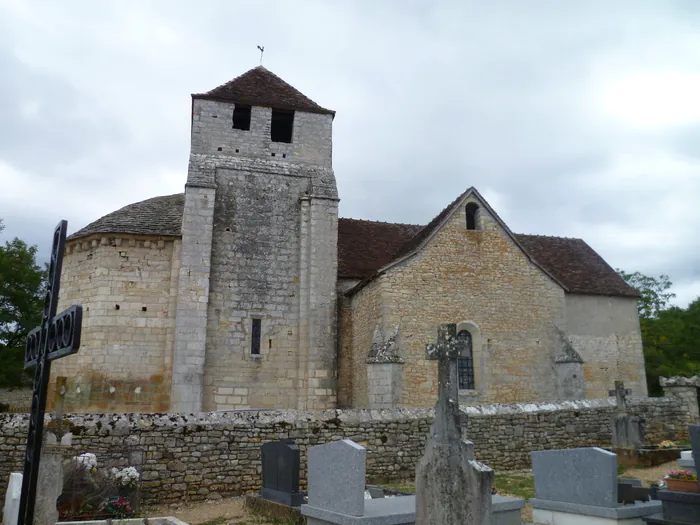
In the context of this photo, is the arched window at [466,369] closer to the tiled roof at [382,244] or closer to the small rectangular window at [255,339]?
the tiled roof at [382,244]

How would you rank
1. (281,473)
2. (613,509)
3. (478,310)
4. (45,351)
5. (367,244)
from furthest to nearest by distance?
(367,244)
(478,310)
(281,473)
(613,509)
(45,351)

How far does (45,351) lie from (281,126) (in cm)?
1851

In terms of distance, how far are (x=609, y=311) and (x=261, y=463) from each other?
1577cm

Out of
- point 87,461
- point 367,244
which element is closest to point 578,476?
point 87,461

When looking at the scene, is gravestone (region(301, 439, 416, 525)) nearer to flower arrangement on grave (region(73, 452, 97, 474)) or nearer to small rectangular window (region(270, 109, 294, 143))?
flower arrangement on grave (region(73, 452, 97, 474))

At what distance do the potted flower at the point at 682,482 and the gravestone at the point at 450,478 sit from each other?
3.63m

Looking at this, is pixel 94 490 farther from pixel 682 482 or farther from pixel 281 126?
pixel 281 126

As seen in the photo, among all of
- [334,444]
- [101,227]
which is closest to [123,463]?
[334,444]

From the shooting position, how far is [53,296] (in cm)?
377

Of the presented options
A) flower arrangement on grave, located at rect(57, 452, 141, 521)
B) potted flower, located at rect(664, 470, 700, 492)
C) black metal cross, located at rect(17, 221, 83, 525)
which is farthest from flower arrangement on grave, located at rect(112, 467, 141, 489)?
potted flower, located at rect(664, 470, 700, 492)

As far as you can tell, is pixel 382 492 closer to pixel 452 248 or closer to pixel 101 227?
pixel 452 248

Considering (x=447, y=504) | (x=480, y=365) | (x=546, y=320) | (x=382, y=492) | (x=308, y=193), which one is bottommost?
(x=382, y=492)

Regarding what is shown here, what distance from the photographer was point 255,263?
18.4m

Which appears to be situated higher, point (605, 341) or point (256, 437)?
point (605, 341)
